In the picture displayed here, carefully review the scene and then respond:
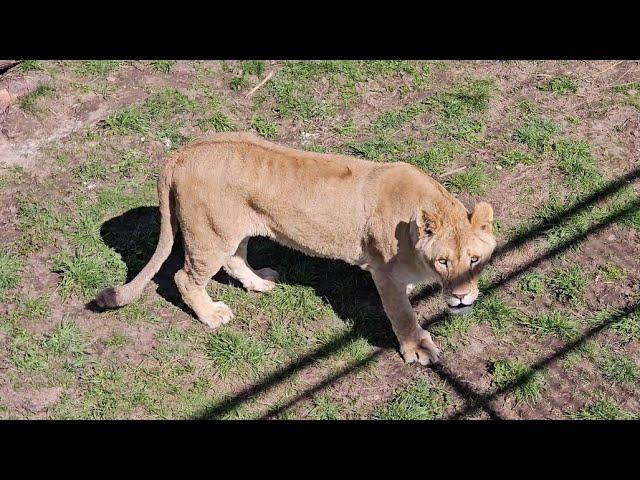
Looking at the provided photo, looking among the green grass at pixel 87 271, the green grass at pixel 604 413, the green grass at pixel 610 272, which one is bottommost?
the green grass at pixel 604 413

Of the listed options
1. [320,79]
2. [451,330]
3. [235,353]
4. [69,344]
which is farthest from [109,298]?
[320,79]

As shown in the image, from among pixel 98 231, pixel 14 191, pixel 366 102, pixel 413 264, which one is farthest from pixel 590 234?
pixel 14 191

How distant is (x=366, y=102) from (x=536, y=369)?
12.9ft

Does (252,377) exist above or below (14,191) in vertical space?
below

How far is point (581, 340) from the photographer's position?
6723 mm

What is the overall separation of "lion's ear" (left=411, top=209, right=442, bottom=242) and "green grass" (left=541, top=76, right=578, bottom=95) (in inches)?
162

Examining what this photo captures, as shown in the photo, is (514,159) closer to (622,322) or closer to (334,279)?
(622,322)

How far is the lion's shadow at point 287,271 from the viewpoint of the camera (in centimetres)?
705

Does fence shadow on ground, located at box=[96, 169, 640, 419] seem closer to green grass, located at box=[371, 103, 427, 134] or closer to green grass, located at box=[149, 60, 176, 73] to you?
green grass, located at box=[371, 103, 427, 134]

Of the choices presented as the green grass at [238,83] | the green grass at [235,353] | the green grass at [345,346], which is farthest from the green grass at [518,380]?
the green grass at [238,83]

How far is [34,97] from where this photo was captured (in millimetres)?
Answer: 9070

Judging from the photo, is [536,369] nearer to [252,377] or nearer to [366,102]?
[252,377]

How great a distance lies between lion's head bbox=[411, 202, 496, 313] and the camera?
5680 millimetres

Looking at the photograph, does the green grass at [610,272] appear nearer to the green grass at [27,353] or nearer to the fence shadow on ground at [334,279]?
the fence shadow on ground at [334,279]
